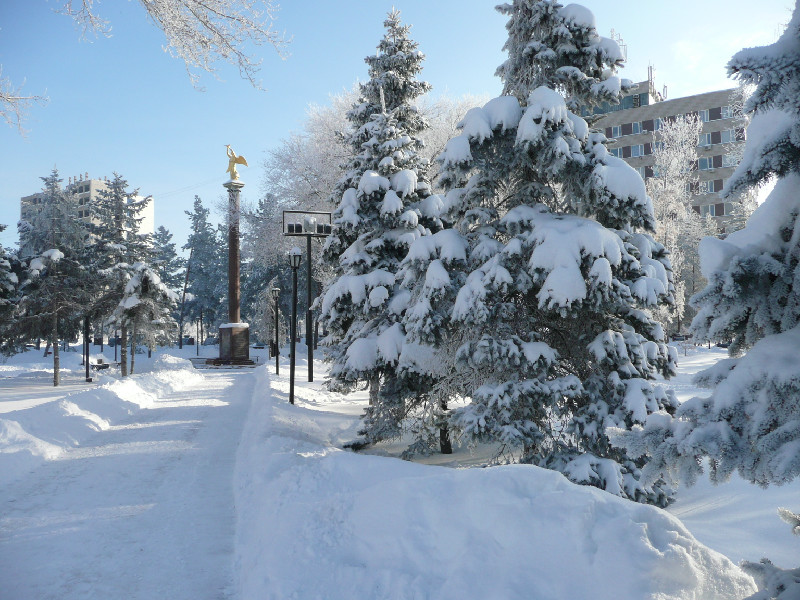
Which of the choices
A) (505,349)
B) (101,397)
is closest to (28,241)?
(101,397)

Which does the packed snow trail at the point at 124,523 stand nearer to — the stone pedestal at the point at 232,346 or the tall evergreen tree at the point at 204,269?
the stone pedestal at the point at 232,346

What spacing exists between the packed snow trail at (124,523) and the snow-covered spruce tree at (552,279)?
3.43 meters

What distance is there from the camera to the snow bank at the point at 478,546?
3.50 meters

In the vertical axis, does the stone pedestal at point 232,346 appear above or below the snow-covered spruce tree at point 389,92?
below

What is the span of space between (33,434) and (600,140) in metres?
11.0

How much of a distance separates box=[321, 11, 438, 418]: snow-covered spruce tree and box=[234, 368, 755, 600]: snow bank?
197 inches

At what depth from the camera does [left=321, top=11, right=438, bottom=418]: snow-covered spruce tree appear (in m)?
10.7

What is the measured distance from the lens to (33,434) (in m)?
9.88

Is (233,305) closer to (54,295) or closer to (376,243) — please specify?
(54,295)

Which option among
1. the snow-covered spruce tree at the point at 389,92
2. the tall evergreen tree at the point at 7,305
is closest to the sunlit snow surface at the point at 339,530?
the snow-covered spruce tree at the point at 389,92

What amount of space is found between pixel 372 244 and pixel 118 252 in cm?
2186

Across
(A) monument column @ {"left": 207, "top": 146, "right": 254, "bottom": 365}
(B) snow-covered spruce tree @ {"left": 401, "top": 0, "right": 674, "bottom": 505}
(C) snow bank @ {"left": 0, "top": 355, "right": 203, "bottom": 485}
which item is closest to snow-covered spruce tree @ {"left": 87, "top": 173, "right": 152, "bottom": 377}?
(A) monument column @ {"left": 207, "top": 146, "right": 254, "bottom": 365}

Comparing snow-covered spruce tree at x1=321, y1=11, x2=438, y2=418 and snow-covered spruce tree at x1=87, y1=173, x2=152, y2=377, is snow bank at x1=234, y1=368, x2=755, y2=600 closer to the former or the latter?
snow-covered spruce tree at x1=321, y1=11, x2=438, y2=418

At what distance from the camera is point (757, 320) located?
2795mm
